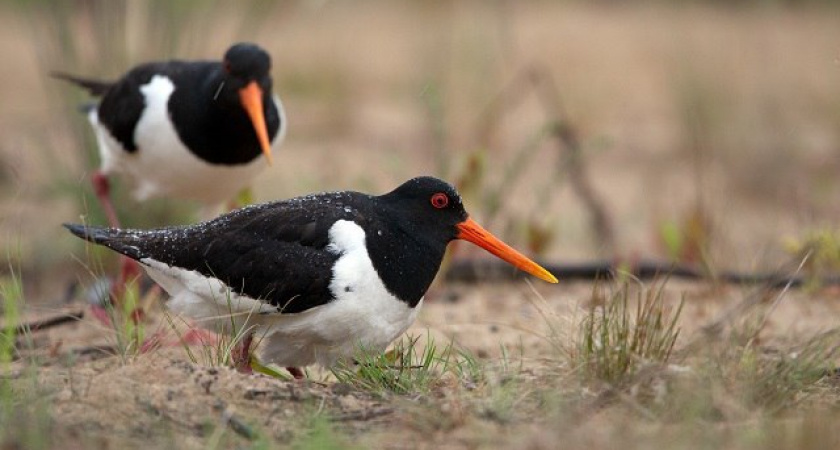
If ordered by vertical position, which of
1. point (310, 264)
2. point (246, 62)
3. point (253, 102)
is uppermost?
point (246, 62)

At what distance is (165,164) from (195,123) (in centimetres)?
25

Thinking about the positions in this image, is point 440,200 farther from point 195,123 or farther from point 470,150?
point 470,150

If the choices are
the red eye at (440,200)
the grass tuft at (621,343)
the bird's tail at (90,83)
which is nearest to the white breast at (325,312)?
the red eye at (440,200)

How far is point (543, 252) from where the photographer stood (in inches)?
249

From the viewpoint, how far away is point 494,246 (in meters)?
4.48

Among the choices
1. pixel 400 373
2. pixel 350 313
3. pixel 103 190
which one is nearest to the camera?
pixel 400 373

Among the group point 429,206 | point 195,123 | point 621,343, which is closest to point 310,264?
point 429,206

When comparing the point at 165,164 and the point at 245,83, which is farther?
the point at 165,164

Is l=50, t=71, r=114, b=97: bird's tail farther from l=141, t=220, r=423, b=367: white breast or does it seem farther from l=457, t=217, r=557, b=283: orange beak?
l=457, t=217, r=557, b=283: orange beak

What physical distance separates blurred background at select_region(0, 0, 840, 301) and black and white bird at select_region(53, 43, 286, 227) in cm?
50

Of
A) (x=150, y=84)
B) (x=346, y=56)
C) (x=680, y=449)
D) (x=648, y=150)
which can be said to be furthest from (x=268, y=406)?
(x=346, y=56)

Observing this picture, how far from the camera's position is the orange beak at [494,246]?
443 centimetres

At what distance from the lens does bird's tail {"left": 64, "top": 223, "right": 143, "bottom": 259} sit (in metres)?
4.32

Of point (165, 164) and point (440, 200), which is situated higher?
point (440, 200)
